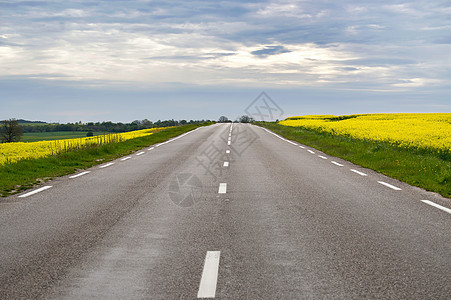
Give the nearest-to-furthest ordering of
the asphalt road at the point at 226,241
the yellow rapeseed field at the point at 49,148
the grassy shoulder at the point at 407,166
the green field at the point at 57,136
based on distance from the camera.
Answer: the asphalt road at the point at 226,241 < the grassy shoulder at the point at 407,166 < the yellow rapeseed field at the point at 49,148 < the green field at the point at 57,136

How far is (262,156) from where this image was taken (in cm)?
1816

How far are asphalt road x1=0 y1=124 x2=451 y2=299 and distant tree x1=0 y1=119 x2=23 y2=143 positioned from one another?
9622 cm

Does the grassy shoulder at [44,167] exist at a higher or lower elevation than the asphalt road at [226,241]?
higher

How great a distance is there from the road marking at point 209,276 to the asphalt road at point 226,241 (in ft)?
0.06

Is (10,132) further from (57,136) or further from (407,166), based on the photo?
(407,166)

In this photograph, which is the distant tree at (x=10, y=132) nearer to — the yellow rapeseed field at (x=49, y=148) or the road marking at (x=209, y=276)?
the yellow rapeseed field at (x=49, y=148)

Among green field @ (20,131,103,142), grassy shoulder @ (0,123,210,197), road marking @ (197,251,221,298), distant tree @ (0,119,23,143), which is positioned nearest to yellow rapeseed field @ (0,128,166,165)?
grassy shoulder @ (0,123,210,197)

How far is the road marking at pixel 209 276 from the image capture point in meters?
3.96

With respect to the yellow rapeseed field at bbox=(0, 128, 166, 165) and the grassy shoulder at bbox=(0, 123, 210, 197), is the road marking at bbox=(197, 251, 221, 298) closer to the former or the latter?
the grassy shoulder at bbox=(0, 123, 210, 197)

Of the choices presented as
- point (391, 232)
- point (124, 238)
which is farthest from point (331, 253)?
point (124, 238)

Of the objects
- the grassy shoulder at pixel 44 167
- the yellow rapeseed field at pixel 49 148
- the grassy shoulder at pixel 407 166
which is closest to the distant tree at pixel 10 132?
the yellow rapeseed field at pixel 49 148

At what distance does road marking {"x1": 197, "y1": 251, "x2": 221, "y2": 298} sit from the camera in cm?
396

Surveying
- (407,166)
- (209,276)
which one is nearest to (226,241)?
(209,276)

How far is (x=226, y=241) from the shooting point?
566 cm
